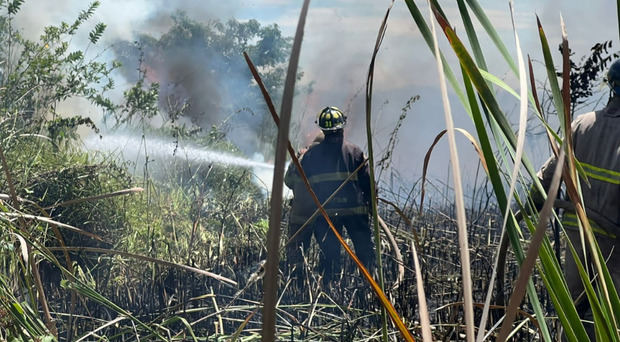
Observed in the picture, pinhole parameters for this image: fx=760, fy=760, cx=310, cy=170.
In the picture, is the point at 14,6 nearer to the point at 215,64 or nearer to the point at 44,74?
the point at 44,74

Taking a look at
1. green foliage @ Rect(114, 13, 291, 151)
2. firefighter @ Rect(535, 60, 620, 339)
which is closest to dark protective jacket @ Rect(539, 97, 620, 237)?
firefighter @ Rect(535, 60, 620, 339)

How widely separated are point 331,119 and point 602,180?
2.93 meters

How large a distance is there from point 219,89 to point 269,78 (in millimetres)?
1247

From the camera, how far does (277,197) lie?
0.52m

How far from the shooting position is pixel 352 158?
231 inches

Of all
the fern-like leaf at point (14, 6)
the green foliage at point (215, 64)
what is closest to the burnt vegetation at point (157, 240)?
the fern-like leaf at point (14, 6)

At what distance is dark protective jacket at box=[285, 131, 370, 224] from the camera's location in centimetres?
581

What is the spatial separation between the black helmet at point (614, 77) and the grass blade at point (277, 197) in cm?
288

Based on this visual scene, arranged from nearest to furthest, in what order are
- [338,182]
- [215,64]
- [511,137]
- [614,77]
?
1. [511,137]
2. [614,77]
3. [338,182]
4. [215,64]

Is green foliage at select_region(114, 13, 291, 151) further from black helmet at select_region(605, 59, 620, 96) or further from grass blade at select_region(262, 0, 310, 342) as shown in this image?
grass blade at select_region(262, 0, 310, 342)

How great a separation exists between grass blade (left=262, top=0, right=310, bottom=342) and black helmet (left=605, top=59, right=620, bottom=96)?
9.46 feet

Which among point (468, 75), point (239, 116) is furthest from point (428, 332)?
point (239, 116)

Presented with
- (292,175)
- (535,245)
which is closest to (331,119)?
(292,175)

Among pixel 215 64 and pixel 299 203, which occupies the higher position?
A: pixel 215 64
